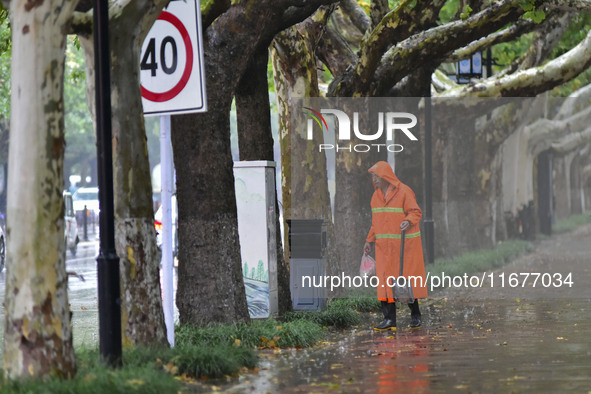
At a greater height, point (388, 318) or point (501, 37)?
point (501, 37)

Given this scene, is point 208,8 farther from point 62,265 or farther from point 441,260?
point 441,260

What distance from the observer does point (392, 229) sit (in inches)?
575

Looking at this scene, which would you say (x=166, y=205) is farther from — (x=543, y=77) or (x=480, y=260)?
(x=480, y=260)

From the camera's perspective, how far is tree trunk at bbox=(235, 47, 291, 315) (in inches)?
590

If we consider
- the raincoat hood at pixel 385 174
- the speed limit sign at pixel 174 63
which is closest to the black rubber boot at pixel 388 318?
the raincoat hood at pixel 385 174

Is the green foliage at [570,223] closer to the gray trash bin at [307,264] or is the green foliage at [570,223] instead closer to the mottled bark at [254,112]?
the gray trash bin at [307,264]

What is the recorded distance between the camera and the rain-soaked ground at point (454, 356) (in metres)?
9.69

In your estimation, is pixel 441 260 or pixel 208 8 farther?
pixel 441 260

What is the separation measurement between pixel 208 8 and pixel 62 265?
4709 mm

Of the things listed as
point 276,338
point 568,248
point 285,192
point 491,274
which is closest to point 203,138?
point 276,338

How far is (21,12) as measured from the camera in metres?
8.55

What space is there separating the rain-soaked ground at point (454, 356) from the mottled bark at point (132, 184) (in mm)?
1005

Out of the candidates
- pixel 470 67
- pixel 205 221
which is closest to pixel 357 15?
pixel 470 67

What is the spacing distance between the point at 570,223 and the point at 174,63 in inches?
1642
